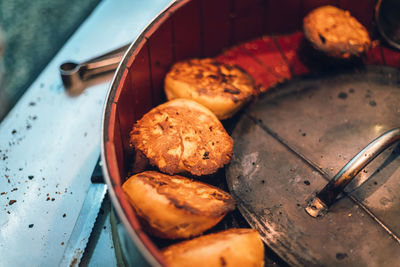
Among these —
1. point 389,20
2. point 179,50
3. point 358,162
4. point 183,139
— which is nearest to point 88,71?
point 179,50

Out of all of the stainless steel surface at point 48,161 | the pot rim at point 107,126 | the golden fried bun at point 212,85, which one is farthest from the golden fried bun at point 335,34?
the stainless steel surface at point 48,161

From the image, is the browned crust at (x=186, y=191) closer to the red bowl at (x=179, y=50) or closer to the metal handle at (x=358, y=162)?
the red bowl at (x=179, y=50)

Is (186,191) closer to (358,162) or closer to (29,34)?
(358,162)

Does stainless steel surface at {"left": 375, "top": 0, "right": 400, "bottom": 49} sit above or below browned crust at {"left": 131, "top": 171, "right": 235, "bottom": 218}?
above

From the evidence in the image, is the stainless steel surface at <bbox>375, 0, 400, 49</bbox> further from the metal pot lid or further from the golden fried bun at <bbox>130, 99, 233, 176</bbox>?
the golden fried bun at <bbox>130, 99, 233, 176</bbox>

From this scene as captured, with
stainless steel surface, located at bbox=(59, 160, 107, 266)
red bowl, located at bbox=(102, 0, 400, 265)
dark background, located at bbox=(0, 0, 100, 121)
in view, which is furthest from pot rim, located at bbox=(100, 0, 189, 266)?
dark background, located at bbox=(0, 0, 100, 121)

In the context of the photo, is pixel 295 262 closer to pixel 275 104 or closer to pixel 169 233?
pixel 169 233
